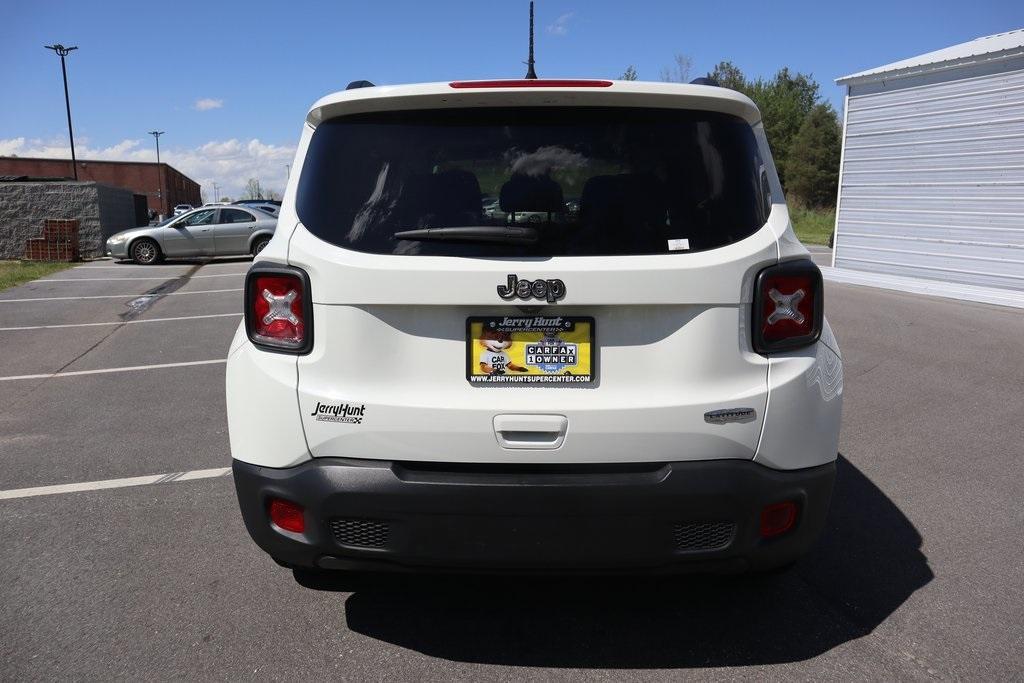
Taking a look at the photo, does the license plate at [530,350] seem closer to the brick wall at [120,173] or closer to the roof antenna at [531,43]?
the roof antenna at [531,43]

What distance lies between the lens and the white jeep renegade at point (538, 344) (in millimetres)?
2443

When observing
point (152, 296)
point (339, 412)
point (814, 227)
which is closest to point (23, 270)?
point (152, 296)

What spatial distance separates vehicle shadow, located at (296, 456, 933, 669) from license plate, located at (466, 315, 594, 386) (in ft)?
3.23

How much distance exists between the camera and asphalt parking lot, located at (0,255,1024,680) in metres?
2.72

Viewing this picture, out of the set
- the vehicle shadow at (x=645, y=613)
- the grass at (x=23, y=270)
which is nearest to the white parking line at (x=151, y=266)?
the grass at (x=23, y=270)

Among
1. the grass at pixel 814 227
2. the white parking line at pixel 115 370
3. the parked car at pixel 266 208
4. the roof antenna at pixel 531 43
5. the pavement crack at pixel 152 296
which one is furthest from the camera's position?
the grass at pixel 814 227

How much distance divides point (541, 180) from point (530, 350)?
553 mm

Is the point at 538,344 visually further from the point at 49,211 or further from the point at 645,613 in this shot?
the point at 49,211

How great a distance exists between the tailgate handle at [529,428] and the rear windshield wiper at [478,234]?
542 millimetres

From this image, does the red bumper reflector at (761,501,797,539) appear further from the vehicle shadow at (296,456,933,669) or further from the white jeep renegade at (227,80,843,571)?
the vehicle shadow at (296,456,933,669)

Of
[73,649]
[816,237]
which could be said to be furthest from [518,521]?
[816,237]

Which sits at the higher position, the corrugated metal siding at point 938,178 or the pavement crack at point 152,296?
the corrugated metal siding at point 938,178

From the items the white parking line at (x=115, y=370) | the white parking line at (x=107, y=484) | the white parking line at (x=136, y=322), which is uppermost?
the white parking line at (x=107, y=484)

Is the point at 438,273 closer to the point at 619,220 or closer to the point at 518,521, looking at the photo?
the point at 619,220
